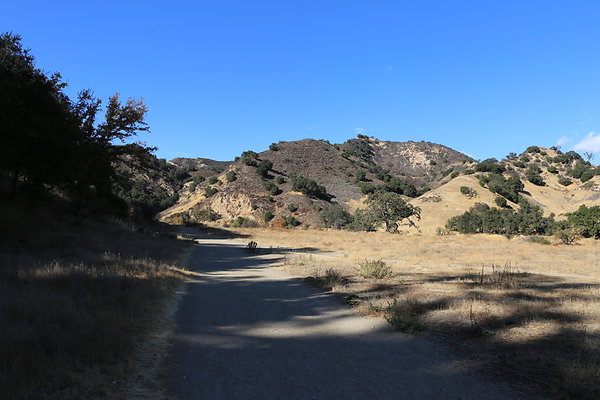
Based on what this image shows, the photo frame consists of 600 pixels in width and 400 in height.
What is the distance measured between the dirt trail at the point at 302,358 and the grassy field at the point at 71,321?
2.55ft

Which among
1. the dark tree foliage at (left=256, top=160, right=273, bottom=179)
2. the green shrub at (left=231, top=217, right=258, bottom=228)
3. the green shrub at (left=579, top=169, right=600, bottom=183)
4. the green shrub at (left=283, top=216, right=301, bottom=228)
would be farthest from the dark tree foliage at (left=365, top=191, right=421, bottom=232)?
the green shrub at (left=579, top=169, right=600, bottom=183)

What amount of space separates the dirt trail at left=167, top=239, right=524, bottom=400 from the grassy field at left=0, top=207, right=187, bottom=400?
0.78 metres

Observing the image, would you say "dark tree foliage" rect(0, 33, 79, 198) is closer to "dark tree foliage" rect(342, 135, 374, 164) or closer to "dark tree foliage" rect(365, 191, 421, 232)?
"dark tree foliage" rect(365, 191, 421, 232)

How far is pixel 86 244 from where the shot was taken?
Result: 49.1 feet

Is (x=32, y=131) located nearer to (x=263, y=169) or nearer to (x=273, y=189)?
(x=273, y=189)

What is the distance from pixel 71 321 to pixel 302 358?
147 inches

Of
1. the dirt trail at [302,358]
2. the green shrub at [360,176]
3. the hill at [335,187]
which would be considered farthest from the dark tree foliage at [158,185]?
the dirt trail at [302,358]

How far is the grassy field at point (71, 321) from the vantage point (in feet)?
12.8

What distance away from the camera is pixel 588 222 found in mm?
37656

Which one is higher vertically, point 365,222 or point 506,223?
point 506,223

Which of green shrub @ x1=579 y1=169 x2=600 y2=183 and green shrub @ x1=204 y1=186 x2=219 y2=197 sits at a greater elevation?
green shrub @ x1=579 y1=169 x2=600 y2=183

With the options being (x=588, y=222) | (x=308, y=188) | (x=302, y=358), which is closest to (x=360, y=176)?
(x=308, y=188)

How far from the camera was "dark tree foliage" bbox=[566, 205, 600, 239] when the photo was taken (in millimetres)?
36906

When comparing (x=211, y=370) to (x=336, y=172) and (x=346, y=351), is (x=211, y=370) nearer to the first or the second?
(x=346, y=351)
